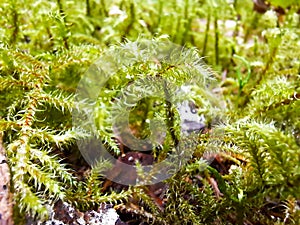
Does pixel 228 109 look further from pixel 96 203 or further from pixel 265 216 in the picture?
pixel 96 203

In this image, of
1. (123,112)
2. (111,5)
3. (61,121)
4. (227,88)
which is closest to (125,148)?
(123,112)

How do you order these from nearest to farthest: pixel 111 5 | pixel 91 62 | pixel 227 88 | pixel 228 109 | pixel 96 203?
pixel 96 203 < pixel 91 62 < pixel 228 109 < pixel 227 88 < pixel 111 5

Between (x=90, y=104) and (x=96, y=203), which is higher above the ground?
(x=90, y=104)

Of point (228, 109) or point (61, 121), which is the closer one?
point (61, 121)

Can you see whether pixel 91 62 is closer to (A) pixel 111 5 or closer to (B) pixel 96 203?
(B) pixel 96 203

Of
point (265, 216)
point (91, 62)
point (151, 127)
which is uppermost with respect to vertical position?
point (91, 62)

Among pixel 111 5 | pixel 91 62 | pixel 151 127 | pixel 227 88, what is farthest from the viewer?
pixel 111 5
